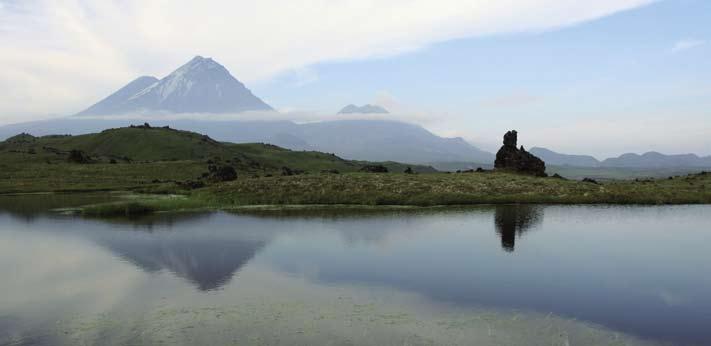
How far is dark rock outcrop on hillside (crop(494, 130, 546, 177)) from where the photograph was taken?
94250mm

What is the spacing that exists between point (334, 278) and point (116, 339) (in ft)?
41.8

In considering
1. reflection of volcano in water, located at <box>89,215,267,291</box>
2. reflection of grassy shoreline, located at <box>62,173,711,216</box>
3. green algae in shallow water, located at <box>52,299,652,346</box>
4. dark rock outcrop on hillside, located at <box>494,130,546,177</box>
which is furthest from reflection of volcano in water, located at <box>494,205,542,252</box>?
dark rock outcrop on hillside, located at <box>494,130,546,177</box>

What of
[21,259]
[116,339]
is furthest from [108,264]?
[116,339]

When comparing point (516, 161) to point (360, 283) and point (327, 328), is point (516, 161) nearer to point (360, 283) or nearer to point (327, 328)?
point (360, 283)

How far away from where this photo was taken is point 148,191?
306 feet

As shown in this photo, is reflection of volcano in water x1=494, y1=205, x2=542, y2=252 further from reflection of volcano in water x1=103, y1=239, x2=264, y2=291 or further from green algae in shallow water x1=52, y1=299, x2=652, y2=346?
reflection of volcano in water x1=103, y1=239, x2=264, y2=291

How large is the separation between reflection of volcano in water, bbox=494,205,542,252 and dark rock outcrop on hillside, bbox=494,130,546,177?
103ft

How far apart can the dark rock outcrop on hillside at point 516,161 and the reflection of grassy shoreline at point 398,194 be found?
1315 centimetres

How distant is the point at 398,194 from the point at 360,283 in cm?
4329

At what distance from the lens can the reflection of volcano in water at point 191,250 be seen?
32094 millimetres

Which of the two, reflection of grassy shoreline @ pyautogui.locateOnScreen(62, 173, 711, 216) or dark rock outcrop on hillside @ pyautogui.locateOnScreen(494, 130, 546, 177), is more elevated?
dark rock outcrop on hillside @ pyautogui.locateOnScreen(494, 130, 546, 177)

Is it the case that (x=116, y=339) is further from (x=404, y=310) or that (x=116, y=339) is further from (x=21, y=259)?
(x=21, y=259)

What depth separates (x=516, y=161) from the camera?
9512cm

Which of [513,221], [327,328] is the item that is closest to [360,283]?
[327,328]
